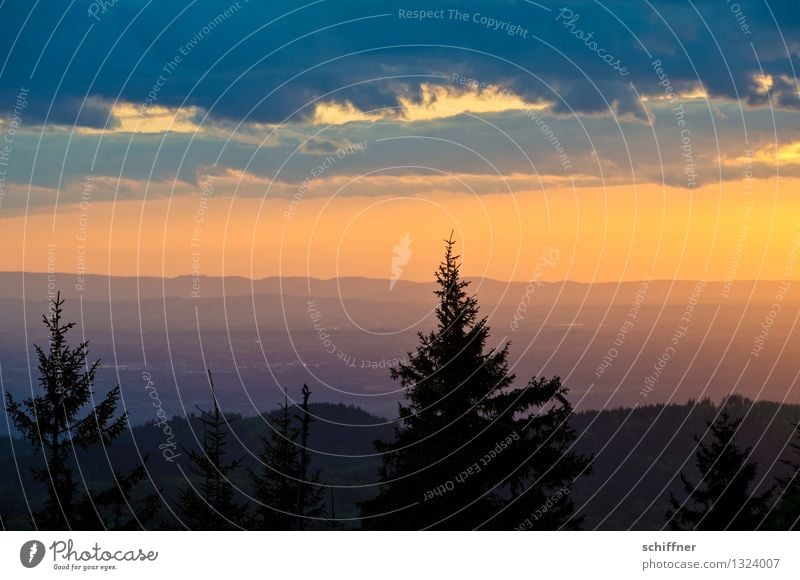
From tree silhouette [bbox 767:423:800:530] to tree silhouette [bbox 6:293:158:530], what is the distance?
870 inches

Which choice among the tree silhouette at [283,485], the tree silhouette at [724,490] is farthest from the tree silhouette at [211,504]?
the tree silhouette at [724,490]

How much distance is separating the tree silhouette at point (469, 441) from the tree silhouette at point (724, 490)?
1144 centimetres

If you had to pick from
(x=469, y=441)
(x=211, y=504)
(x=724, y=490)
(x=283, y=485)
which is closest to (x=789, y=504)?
(x=724, y=490)

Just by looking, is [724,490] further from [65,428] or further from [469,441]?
[65,428]

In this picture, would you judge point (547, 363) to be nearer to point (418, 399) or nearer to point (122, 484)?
point (418, 399)

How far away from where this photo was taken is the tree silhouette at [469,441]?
3644 centimetres

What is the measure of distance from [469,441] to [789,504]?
12737 millimetres

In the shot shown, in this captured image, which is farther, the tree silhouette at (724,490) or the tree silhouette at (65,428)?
the tree silhouette at (724,490)

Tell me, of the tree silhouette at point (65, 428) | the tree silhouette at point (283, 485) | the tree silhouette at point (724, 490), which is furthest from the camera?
the tree silhouette at point (724, 490)

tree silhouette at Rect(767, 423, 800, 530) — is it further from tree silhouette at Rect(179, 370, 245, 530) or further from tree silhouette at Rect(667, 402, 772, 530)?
tree silhouette at Rect(179, 370, 245, 530)

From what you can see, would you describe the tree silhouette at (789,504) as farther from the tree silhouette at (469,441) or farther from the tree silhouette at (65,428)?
the tree silhouette at (65,428)

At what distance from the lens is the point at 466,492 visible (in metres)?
36.5
